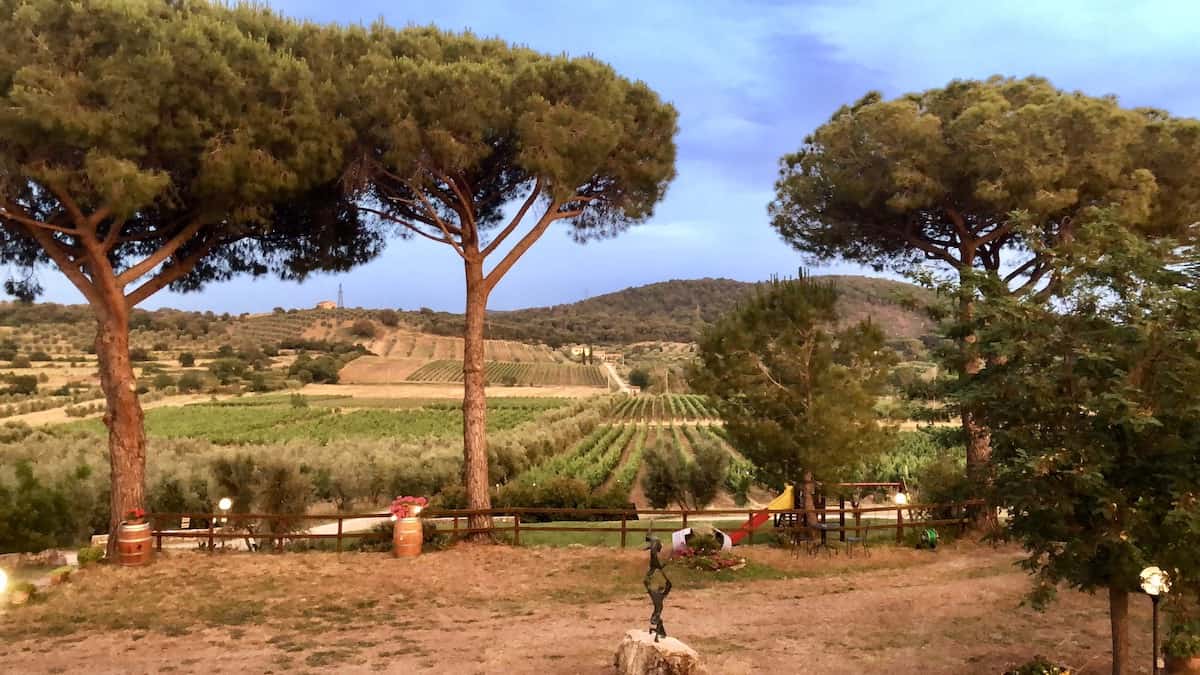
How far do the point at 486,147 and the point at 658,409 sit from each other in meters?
63.5

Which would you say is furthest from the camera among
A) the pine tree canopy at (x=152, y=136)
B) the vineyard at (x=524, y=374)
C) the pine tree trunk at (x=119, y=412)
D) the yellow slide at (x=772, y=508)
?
→ the vineyard at (x=524, y=374)

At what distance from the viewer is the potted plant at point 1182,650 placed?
21.3ft

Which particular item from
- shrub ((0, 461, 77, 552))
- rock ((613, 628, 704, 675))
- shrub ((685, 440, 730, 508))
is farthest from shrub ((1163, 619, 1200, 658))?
shrub ((685, 440, 730, 508))

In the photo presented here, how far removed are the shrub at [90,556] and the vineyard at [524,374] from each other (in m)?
84.0

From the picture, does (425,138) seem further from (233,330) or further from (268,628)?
(233,330)

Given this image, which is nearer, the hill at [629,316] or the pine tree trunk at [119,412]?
the pine tree trunk at [119,412]

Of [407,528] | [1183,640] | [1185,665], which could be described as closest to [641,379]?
[407,528]

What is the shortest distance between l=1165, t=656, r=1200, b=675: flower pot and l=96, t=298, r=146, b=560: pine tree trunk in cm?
1414

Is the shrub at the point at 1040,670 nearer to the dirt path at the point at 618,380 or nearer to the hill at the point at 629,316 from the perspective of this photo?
the dirt path at the point at 618,380

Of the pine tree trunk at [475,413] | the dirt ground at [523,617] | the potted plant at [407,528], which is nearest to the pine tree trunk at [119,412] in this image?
the dirt ground at [523,617]

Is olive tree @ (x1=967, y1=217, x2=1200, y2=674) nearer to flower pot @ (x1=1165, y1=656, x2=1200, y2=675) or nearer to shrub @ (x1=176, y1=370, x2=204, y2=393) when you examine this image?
flower pot @ (x1=1165, y1=656, x2=1200, y2=675)

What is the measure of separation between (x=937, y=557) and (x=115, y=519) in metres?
14.5

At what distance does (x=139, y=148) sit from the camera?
10750 millimetres

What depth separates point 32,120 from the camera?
388 inches
